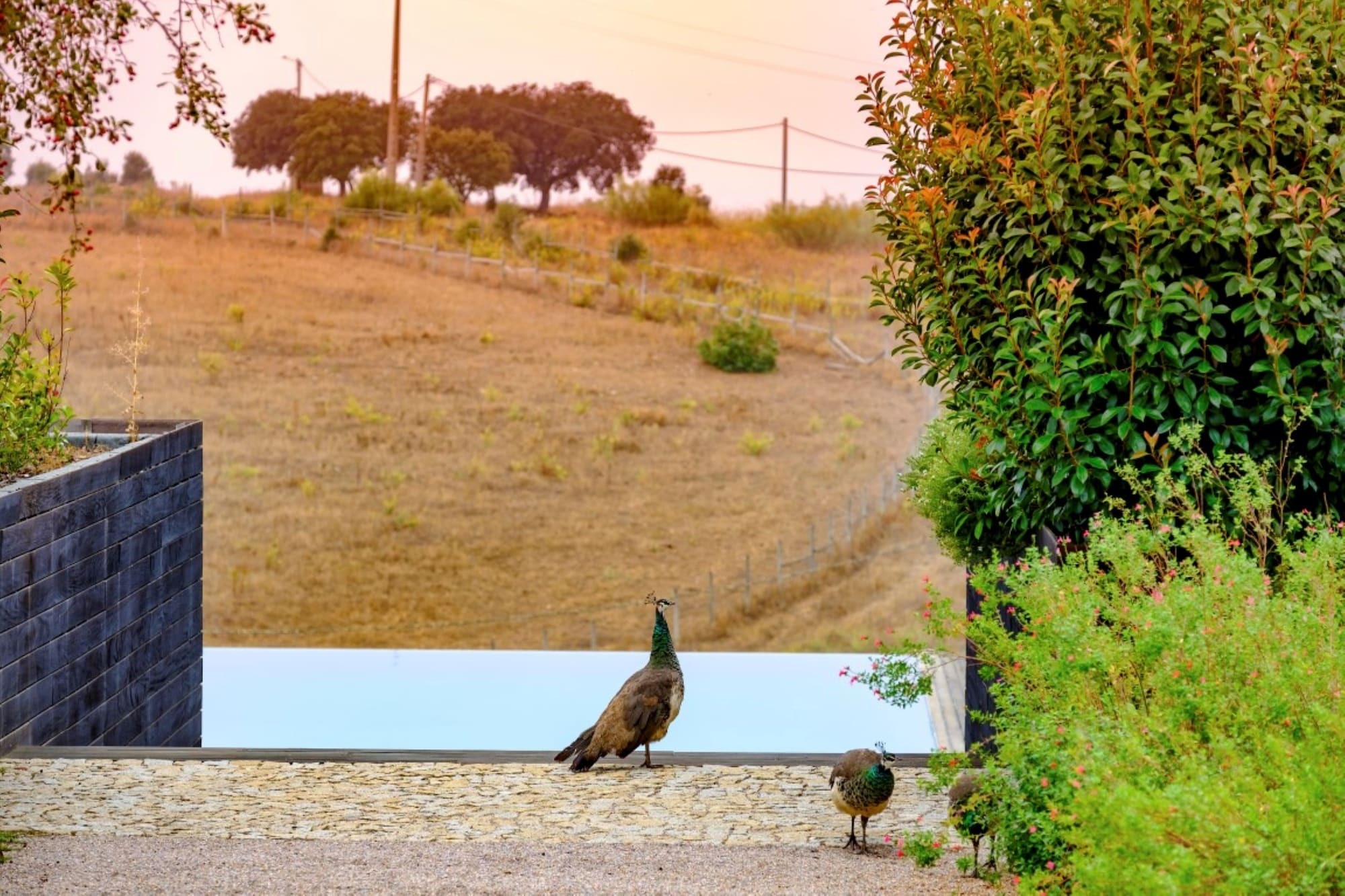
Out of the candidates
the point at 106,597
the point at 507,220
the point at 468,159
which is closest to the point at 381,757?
the point at 106,597

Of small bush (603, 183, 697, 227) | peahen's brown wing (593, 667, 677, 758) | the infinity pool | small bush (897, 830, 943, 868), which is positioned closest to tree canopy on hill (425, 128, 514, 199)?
small bush (603, 183, 697, 227)

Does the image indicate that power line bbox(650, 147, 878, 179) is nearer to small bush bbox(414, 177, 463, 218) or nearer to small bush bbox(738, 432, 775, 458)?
small bush bbox(414, 177, 463, 218)

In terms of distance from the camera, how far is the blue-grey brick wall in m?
4.73

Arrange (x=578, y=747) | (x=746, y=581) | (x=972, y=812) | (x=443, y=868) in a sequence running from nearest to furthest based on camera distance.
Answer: (x=972, y=812) → (x=443, y=868) → (x=578, y=747) → (x=746, y=581)

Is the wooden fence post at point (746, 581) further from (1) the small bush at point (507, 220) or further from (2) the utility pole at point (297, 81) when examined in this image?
(2) the utility pole at point (297, 81)

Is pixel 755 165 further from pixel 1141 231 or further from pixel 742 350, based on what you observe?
pixel 1141 231

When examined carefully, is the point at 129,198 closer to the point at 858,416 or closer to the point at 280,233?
the point at 280,233

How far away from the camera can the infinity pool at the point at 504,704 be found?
8.45 m

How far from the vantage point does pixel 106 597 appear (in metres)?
5.33

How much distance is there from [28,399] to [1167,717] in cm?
422

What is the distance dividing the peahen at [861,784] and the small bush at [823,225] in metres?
8.58

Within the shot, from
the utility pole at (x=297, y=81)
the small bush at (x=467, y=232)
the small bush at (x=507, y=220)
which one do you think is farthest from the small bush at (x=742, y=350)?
the utility pole at (x=297, y=81)

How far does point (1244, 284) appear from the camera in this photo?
3967 millimetres

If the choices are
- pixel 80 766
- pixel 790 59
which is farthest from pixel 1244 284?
pixel 790 59
